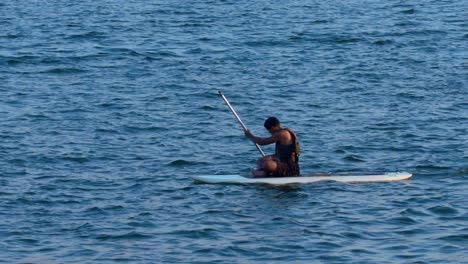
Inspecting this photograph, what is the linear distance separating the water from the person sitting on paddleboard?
19.3 inches

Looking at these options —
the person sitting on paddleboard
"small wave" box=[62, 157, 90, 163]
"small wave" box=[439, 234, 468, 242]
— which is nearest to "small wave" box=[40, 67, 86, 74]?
"small wave" box=[62, 157, 90, 163]

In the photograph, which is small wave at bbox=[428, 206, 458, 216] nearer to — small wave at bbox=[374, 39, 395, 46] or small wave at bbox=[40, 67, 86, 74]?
small wave at bbox=[40, 67, 86, 74]

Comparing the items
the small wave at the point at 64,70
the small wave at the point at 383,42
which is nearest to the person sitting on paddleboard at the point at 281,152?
the small wave at the point at 64,70

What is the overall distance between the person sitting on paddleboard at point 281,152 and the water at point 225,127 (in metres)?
0.49

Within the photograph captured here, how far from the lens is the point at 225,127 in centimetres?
3052

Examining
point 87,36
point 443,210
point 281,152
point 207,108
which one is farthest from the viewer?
point 87,36

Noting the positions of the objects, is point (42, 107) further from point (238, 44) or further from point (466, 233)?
point (466, 233)

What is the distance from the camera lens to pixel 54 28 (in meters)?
45.0

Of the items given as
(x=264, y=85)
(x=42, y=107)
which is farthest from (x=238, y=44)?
(x=42, y=107)

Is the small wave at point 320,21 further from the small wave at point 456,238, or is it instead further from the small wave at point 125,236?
the small wave at point 125,236

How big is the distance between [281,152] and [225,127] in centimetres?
593

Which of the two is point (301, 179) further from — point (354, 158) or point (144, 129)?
point (144, 129)

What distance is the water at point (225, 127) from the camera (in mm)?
A: 21188

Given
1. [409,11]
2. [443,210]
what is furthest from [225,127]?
[409,11]
